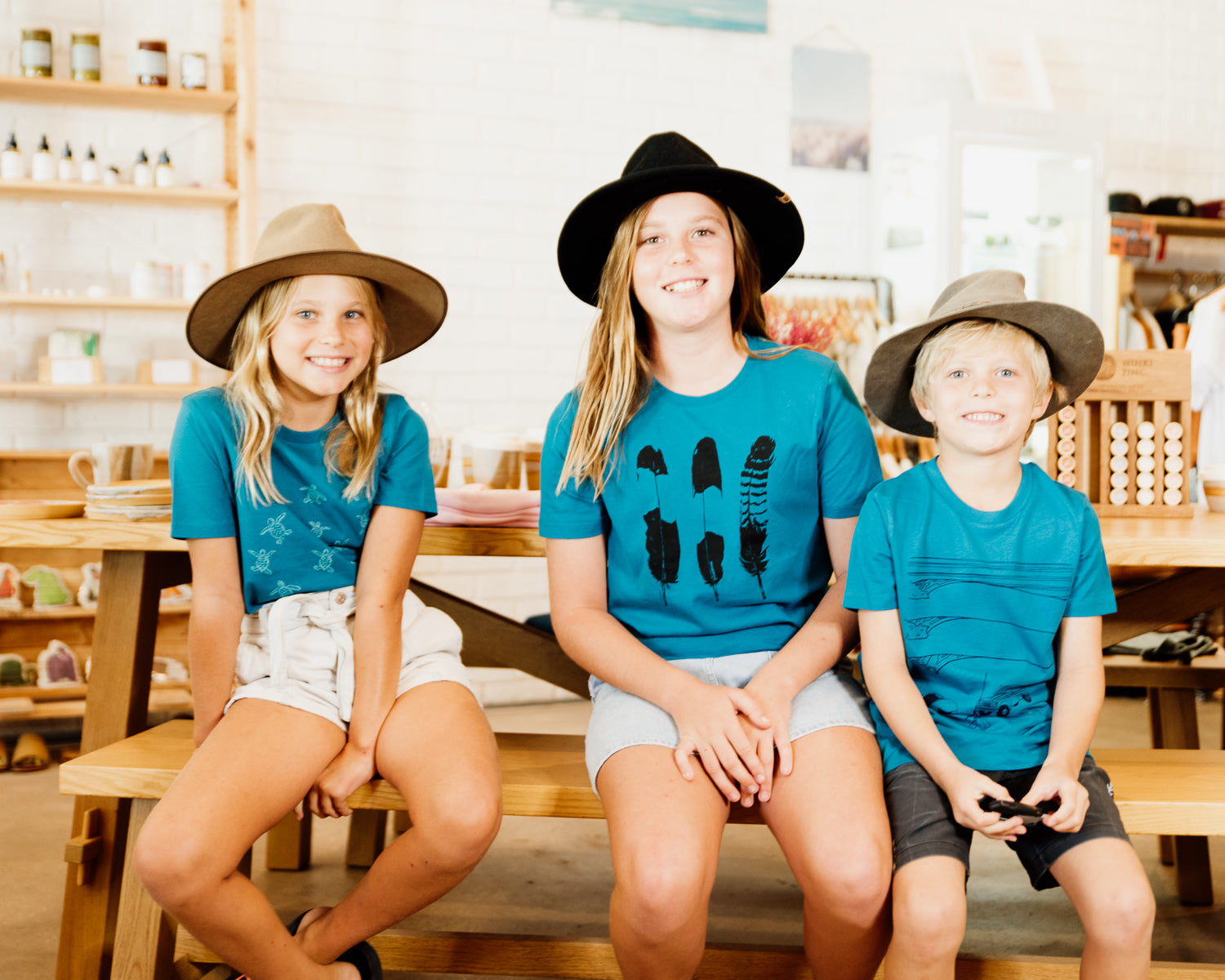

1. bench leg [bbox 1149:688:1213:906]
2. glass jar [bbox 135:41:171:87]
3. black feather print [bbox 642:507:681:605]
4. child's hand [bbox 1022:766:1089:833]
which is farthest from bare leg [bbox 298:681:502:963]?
glass jar [bbox 135:41:171:87]

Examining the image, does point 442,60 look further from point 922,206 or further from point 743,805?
point 743,805

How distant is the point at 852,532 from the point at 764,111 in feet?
10.7

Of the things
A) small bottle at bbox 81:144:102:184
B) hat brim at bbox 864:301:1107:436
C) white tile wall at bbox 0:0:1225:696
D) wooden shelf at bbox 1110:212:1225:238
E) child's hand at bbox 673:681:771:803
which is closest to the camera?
child's hand at bbox 673:681:771:803

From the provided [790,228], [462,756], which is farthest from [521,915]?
[790,228]

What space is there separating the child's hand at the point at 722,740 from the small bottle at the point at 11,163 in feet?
10.2

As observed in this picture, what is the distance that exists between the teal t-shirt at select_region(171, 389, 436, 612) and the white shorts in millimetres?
36

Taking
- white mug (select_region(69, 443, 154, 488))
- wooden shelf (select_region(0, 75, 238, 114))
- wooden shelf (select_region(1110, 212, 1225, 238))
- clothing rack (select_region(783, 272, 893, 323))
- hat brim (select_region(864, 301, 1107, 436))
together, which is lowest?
white mug (select_region(69, 443, 154, 488))

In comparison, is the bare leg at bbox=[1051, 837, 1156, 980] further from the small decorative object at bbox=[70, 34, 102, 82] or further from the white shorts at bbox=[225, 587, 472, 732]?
the small decorative object at bbox=[70, 34, 102, 82]

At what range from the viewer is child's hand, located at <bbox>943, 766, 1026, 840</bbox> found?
131 cm

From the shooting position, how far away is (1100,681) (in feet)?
4.82

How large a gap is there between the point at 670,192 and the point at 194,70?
2.56 meters

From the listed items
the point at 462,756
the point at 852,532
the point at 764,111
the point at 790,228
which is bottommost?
the point at 462,756

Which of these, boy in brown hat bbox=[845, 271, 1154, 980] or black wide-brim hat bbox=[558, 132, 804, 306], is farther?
black wide-brim hat bbox=[558, 132, 804, 306]

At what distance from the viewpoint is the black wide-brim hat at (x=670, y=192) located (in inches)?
63.2
